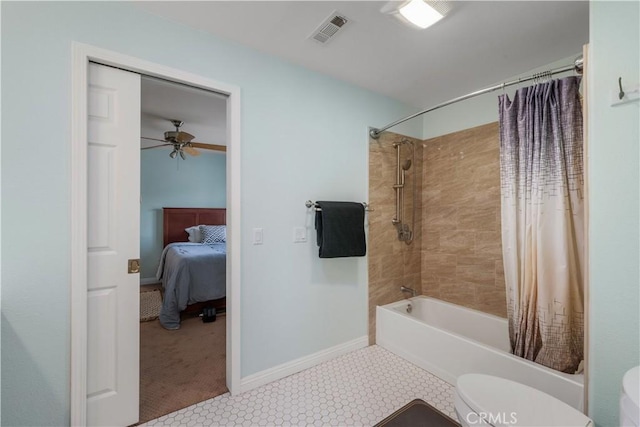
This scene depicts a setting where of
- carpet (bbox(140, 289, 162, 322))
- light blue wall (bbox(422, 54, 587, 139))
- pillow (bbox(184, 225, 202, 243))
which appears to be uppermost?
light blue wall (bbox(422, 54, 587, 139))

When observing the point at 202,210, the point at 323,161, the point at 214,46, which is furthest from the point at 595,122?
the point at 202,210

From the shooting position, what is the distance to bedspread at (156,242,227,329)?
295cm

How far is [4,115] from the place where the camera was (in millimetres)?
1183

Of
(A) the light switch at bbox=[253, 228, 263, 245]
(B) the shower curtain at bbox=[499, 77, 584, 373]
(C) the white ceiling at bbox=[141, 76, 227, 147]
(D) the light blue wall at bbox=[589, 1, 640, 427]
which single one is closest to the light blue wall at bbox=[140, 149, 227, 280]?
(C) the white ceiling at bbox=[141, 76, 227, 147]

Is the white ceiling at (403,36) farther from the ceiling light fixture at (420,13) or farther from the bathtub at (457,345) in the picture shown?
the bathtub at (457,345)

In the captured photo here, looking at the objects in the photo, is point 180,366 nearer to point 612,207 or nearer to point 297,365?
point 297,365

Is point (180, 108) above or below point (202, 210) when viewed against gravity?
above

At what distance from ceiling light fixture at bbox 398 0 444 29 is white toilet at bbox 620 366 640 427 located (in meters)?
1.71

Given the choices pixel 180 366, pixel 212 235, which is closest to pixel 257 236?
pixel 180 366

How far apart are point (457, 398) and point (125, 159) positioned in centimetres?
204

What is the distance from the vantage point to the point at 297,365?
2.02 metres

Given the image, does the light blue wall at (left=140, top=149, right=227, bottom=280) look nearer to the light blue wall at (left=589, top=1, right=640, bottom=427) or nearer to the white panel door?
the white panel door

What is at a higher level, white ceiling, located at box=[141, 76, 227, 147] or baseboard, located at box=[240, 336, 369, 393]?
white ceiling, located at box=[141, 76, 227, 147]

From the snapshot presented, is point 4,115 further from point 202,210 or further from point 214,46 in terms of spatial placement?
point 202,210
